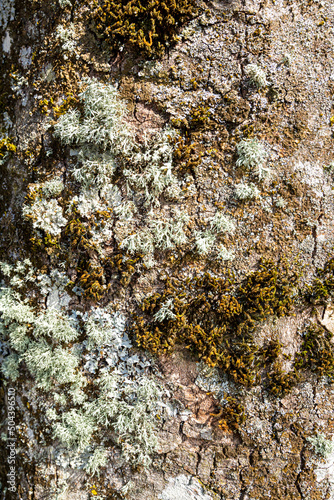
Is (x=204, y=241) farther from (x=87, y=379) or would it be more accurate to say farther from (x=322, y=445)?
(x=322, y=445)

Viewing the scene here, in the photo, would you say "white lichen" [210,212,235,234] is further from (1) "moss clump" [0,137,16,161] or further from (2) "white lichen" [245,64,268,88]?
(1) "moss clump" [0,137,16,161]

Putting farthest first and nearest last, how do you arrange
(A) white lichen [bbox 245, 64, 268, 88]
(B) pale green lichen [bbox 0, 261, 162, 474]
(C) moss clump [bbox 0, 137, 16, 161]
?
1. (C) moss clump [bbox 0, 137, 16, 161]
2. (B) pale green lichen [bbox 0, 261, 162, 474]
3. (A) white lichen [bbox 245, 64, 268, 88]

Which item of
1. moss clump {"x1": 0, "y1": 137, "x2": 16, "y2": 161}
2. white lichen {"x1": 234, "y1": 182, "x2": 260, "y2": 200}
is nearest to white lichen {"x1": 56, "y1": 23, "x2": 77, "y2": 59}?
moss clump {"x1": 0, "y1": 137, "x2": 16, "y2": 161}

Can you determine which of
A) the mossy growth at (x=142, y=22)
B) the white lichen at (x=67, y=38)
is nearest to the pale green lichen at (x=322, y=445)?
the mossy growth at (x=142, y=22)

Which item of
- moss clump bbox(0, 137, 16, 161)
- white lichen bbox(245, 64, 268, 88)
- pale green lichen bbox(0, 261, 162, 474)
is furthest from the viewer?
moss clump bbox(0, 137, 16, 161)

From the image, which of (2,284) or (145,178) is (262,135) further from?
(2,284)

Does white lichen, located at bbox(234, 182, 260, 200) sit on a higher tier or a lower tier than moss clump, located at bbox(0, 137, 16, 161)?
lower

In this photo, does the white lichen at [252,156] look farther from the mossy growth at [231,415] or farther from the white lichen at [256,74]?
the mossy growth at [231,415]
